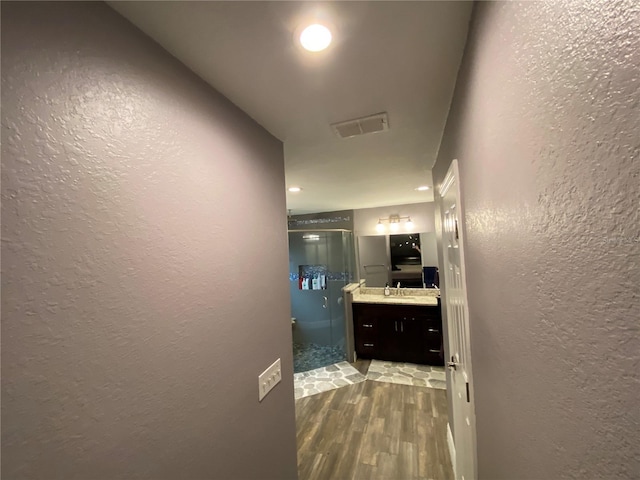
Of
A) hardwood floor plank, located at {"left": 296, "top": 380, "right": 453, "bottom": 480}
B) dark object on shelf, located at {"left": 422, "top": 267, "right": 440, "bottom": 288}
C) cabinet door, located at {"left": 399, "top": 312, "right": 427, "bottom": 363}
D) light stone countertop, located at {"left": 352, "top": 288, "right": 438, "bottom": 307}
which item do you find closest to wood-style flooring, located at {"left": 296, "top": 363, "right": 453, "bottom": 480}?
hardwood floor plank, located at {"left": 296, "top": 380, "right": 453, "bottom": 480}

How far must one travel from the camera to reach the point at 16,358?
471mm

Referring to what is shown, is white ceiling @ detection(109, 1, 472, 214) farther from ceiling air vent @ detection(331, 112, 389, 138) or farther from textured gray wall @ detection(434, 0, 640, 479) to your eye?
textured gray wall @ detection(434, 0, 640, 479)

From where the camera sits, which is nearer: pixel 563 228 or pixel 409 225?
pixel 563 228

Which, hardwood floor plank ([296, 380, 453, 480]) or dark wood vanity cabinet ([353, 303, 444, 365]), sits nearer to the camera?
hardwood floor plank ([296, 380, 453, 480])

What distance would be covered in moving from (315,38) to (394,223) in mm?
3542

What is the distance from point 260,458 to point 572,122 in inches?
61.2

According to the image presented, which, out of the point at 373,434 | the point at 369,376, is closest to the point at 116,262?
the point at 373,434

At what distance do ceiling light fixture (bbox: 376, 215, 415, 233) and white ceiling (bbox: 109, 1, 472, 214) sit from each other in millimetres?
2517

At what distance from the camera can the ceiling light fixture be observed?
3998 mm

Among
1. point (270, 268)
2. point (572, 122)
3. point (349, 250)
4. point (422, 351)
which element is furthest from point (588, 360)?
point (349, 250)

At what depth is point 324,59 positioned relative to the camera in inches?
34.2

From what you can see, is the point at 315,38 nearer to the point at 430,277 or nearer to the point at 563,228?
the point at 563,228

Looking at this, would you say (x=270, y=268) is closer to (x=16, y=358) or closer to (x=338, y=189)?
(x=16, y=358)

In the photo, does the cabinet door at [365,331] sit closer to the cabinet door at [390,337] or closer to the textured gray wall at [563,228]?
the cabinet door at [390,337]
